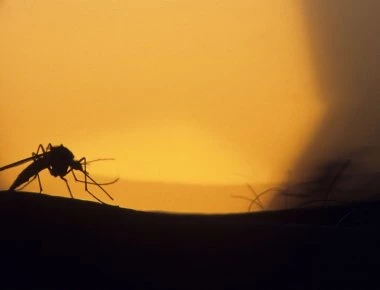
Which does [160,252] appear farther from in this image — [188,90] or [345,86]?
[345,86]

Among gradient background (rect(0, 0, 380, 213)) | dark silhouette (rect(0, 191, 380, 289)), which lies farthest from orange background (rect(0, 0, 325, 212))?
dark silhouette (rect(0, 191, 380, 289))

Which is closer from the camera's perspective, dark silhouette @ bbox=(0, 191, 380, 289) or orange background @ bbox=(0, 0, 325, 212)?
dark silhouette @ bbox=(0, 191, 380, 289)

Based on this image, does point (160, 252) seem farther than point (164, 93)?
No

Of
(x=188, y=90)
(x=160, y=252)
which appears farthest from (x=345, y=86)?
(x=160, y=252)

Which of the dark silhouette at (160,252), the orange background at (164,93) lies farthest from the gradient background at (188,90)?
the dark silhouette at (160,252)

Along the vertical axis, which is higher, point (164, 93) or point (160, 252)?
point (164, 93)

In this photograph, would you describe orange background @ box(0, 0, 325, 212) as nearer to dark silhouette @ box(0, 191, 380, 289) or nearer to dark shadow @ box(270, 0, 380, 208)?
dark shadow @ box(270, 0, 380, 208)

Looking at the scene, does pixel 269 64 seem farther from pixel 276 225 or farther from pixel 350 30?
pixel 276 225

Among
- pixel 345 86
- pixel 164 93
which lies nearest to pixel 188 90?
pixel 164 93

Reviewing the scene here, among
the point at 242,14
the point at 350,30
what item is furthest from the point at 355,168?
the point at 242,14
